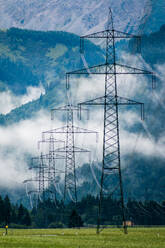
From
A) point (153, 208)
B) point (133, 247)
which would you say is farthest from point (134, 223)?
point (133, 247)

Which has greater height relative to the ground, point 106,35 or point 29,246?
point 106,35

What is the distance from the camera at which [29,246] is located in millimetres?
39375

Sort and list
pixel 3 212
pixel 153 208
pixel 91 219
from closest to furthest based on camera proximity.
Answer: pixel 3 212
pixel 153 208
pixel 91 219

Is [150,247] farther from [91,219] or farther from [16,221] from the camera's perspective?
[91,219]

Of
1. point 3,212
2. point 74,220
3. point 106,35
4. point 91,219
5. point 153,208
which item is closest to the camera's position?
point 106,35

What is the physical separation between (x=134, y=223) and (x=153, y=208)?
8947 millimetres

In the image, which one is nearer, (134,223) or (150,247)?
(150,247)

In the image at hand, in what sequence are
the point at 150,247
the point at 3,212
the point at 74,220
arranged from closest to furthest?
1. the point at 150,247
2. the point at 74,220
3. the point at 3,212

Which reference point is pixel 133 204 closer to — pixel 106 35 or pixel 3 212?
pixel 3 212

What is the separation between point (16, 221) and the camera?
161250 mm

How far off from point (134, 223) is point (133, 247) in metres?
129

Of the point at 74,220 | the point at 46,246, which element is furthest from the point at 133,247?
the point at 74,220

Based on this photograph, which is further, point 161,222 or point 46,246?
point 161,222

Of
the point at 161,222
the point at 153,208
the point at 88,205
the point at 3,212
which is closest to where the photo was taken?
the point at 3,212
